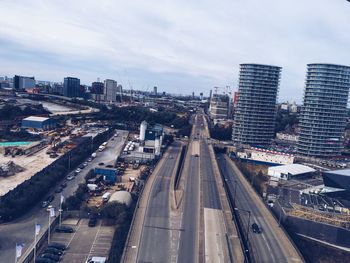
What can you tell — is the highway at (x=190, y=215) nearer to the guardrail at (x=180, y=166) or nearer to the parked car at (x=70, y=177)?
the guardrail at (x=180, y=166)

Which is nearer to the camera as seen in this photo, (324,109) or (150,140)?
(150,140)

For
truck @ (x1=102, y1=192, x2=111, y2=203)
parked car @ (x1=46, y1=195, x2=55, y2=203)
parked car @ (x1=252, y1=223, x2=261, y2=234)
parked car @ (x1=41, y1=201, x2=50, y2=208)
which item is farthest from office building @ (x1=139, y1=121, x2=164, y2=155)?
parked car @ (x1=252, y1=223, x2=261, y2=234)

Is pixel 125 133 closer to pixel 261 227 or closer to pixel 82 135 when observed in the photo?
pixel 82 135

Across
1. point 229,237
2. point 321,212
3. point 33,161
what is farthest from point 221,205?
point 33,161

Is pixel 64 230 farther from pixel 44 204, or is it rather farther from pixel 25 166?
pixel 25 166

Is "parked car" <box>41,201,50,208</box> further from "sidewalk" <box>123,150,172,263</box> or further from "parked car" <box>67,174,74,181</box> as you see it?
"sidewalk" <box>123,150,172,263</box>

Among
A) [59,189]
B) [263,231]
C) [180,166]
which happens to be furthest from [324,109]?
[59,189]

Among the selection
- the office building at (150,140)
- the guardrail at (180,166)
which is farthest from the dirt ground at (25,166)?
the guardrail at (180,166)
